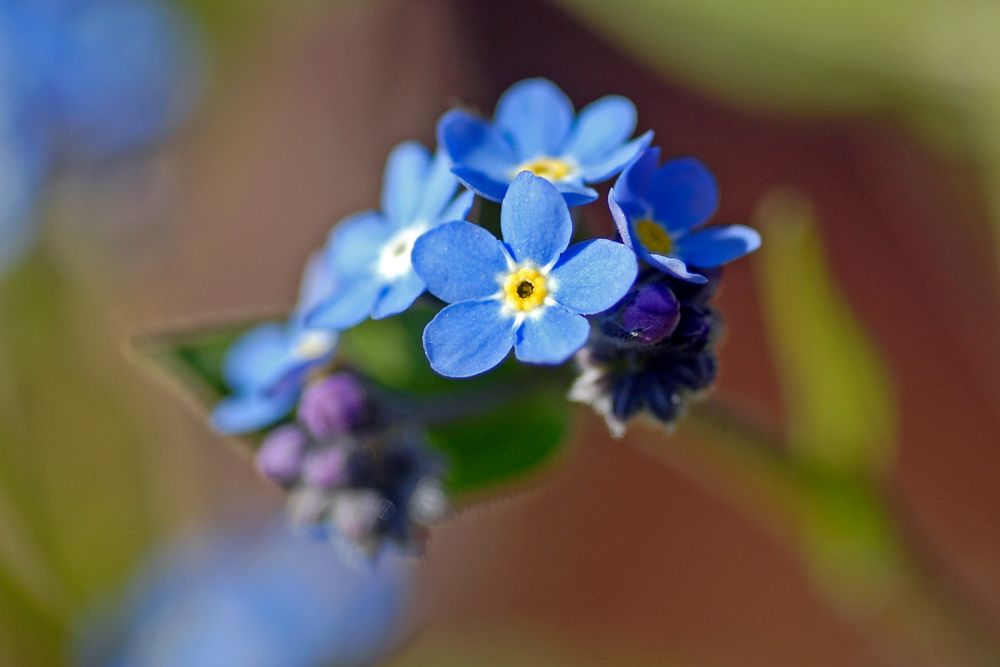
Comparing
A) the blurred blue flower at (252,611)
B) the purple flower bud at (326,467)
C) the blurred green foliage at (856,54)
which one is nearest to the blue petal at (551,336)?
the purple flower bud at (326,467)

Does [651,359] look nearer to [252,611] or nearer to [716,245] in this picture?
[716,245]

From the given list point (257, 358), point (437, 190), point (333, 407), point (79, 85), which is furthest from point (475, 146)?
point (79, 85)

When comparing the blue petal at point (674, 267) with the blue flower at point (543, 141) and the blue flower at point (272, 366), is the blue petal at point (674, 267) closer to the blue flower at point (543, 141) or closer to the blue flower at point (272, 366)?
the blue flower at point (543, 141)

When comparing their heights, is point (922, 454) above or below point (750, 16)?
below

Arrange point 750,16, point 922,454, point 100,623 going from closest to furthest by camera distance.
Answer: point 100,623 < point 750,16 < point 922,454

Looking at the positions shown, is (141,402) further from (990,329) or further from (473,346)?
(990,329)

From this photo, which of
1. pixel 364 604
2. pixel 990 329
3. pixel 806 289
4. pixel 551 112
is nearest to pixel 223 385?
pixel 551 112
